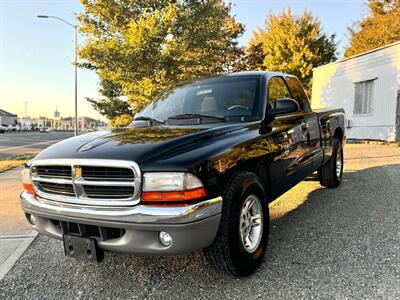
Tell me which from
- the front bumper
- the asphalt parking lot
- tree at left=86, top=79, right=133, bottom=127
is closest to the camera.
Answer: the front bumper

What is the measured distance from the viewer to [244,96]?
375 centimetres

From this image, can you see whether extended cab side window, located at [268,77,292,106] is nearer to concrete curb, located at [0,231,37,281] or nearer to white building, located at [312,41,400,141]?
concrete curb, located at [0,231,37,281]

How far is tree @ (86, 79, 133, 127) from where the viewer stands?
31.4 meters

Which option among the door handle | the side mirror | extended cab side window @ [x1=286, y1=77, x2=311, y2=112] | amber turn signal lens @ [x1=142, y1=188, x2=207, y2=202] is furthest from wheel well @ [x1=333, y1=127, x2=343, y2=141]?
amber turn signal lens @ [x1=142, y1=188, x2=207, y2=202]

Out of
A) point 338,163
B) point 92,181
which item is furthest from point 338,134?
point 92,181

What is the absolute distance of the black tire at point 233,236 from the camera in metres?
2.61

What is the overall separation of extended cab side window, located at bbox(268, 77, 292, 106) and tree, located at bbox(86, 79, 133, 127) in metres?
27.2

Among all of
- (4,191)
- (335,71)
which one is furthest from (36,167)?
(335,71)

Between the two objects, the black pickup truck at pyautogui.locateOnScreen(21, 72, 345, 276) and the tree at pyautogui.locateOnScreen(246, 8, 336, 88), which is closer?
the black pickup truck at pyautogui.locateOnScreen(21, 72, 345, 276)

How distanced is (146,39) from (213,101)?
25.6 feet

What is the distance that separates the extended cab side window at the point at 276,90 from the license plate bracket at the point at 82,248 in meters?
2.29

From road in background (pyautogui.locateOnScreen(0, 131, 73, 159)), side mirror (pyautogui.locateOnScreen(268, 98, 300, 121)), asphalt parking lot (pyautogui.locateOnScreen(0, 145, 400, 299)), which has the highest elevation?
side mirror (pyautogui.locateOnScreen(268, 98, 300, 121))

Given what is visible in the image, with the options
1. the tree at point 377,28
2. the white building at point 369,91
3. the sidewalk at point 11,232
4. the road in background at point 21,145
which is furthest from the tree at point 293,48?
the sidewalk at point 11,232

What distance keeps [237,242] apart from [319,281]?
752 millimetres
